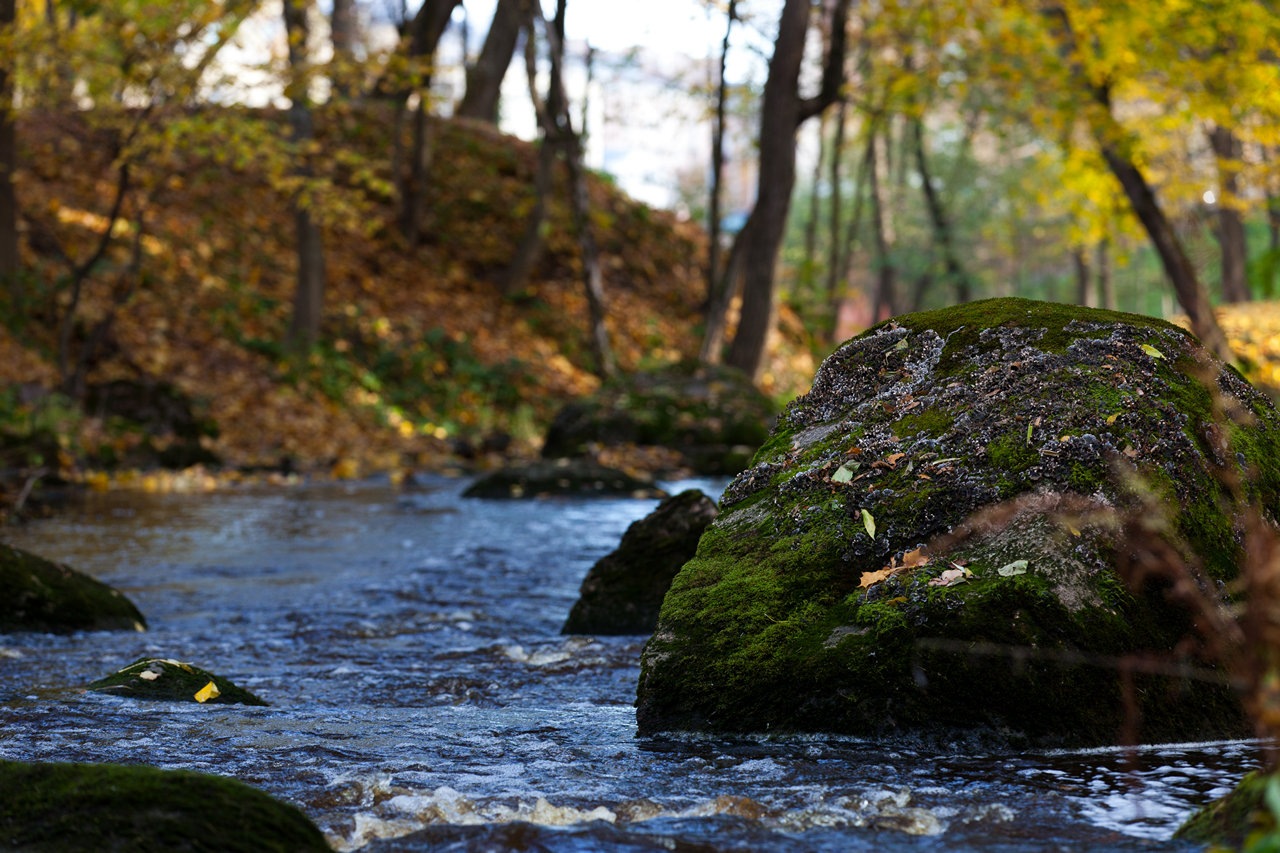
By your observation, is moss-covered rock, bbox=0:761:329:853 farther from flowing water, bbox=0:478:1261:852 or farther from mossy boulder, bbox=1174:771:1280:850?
mossy boulder, bbox=1174:771:1280:850

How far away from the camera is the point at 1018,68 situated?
16.6 meters

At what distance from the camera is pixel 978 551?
151 inches

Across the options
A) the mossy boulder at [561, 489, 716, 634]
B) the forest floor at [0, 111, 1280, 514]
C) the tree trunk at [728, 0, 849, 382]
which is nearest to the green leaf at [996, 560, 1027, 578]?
the mossy boulder at [561, 489, 716, 634]

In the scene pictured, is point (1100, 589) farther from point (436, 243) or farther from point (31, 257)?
point (436, 243)

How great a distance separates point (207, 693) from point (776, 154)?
45.2 feet

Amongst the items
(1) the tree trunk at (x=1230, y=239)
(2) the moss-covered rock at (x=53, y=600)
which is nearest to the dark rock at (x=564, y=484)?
(2) the moss-covered rock at (x=53, y=600)

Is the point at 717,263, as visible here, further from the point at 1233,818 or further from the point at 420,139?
the point at 1233,818

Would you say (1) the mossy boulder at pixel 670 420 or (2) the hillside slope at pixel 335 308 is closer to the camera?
(2) the hillside slope at pixel 335 308

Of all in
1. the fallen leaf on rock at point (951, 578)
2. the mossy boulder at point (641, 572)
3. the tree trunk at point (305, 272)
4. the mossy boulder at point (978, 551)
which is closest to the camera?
the mossy boulder at point (978, 551)

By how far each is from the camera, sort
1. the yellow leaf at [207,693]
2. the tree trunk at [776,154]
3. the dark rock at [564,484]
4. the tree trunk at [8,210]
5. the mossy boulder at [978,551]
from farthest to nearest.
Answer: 1. the tree trunk at [776,154]
2. the tree trunk at [8,210]
3. the dark rock at [564,484]
4. the yellow leaf at [207,693]
5. the mossy boulder at [978,551]

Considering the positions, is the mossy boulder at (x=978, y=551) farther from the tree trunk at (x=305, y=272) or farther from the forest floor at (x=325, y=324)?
the tree trunk at (x=305, y=272)

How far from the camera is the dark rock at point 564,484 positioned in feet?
38.4

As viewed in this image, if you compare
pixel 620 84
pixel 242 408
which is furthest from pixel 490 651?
pixel 620 84

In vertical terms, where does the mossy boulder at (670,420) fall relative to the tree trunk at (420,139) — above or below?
below
